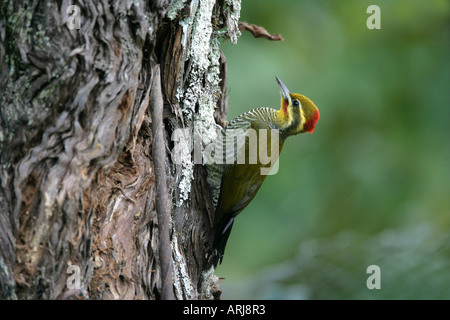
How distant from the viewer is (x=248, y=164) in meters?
3.65

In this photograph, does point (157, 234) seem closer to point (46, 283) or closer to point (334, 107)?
point (46, 283)

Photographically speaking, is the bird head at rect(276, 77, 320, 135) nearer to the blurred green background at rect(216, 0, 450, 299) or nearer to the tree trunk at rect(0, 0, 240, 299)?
the blurred green background at rect(216, 0, 450, 299)

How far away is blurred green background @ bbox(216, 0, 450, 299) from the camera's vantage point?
5.01m

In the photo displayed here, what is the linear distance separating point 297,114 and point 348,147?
9.01 feet

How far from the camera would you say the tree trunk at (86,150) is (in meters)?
2.17

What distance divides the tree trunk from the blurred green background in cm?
230

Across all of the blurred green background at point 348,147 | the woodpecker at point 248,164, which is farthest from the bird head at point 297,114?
the blurred green background at point 348,147

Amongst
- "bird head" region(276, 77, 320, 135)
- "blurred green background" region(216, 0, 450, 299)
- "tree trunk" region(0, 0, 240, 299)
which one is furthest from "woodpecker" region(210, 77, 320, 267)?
"blurred green background" region(216, 0, 450, 299)

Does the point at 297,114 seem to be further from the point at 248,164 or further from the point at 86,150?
the point at 86,150

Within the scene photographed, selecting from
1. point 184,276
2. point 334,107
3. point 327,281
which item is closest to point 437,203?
point 334,107

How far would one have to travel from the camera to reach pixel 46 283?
2.17 meters

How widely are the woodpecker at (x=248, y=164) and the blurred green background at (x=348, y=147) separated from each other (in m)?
0.99

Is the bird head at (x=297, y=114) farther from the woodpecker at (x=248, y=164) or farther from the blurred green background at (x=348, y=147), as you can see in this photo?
the blurred green background at (x=348, y=147)
